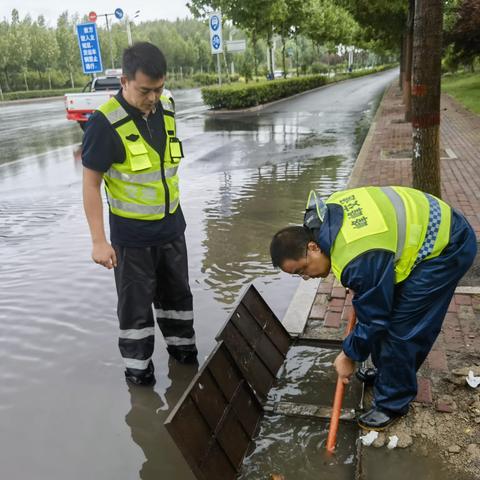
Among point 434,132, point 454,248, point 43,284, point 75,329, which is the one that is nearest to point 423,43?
point 434,132

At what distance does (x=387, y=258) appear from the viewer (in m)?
1.99

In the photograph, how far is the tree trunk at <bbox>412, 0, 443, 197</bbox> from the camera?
3982mm

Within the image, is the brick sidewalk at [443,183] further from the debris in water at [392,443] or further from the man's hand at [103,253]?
the man's hand at [103,253]

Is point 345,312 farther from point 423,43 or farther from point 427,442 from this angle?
point 423,43

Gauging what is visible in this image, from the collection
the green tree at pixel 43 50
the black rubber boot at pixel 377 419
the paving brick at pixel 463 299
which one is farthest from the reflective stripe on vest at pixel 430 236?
the green tree at pixel 43 50

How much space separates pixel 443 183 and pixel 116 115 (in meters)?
5.60

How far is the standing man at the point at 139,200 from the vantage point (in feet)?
8.45

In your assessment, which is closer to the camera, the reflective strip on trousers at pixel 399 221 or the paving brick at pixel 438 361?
the reflective strip on trousers at pixel 399 221

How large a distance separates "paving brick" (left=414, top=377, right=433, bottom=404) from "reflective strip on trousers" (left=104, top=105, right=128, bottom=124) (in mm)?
2052

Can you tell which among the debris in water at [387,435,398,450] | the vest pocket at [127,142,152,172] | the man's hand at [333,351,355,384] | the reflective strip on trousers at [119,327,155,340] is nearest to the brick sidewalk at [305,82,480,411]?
the debris in water at [387,435,398,450]

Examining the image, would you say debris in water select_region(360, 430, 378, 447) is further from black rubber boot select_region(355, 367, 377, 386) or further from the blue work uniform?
black rubber boot select_region(355, 367, 377, 386)

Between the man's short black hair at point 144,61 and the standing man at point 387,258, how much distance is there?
999 mm

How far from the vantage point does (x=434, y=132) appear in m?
4.20

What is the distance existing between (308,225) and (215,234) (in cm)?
370
